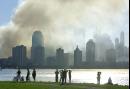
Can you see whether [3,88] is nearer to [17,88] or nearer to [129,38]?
[17,88]

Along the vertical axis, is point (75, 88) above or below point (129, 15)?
below

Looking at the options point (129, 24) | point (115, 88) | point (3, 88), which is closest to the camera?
point (129, 24)

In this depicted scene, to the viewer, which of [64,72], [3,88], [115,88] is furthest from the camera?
[64,72]

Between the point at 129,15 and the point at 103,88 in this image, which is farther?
the point at 103,88

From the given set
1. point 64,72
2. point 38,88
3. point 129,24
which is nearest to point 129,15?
point 129,24

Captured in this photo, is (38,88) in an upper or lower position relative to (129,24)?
lower

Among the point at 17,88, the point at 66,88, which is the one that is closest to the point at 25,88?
the point at 17,88

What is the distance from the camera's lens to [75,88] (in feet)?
157

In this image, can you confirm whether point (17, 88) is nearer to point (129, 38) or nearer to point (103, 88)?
point (103, 88)

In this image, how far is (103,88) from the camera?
49781 millimetres

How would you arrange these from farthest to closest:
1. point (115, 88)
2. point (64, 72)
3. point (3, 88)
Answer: point (64, 72) < point (115, 88) < point (3, 88)

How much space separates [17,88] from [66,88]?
510cm

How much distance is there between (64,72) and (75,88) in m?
10.4

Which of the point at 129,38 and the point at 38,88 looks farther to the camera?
the point at 38,88
